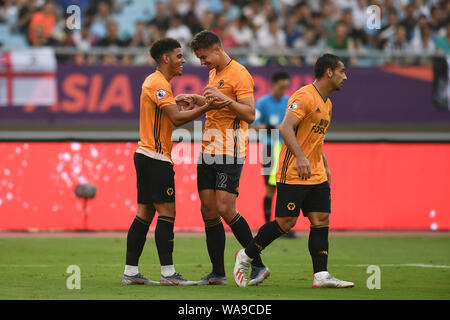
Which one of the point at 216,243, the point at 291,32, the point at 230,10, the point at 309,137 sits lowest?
the point at 216,243

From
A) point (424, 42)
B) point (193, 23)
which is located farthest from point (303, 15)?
point (424, 42)

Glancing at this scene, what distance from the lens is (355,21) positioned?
19703 mm

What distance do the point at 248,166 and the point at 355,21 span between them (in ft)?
21.8

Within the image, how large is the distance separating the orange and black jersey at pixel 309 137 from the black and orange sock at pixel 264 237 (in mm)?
425

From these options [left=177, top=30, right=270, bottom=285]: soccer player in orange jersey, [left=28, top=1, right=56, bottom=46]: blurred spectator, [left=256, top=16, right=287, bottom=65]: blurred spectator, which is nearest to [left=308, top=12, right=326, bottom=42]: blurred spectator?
[left=256, top=16, right=287, bottom=65]: blurred spectator

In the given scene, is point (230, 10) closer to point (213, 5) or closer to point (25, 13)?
point (213, 5)

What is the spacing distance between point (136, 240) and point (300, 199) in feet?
5.24

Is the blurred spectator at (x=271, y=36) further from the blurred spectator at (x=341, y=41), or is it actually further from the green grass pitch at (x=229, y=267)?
the green grass pitch at (x=229, y=267)

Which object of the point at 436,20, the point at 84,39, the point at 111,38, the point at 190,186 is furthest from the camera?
the point at 436,20

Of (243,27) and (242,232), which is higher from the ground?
(243,27)

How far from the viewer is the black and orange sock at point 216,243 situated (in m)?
8.52

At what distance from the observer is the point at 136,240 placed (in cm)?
845

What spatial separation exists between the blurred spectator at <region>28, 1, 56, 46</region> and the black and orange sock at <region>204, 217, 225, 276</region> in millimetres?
10115

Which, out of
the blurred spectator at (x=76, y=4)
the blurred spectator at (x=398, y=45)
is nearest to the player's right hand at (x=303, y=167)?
the blurred spectator at (x=398, y=45)
